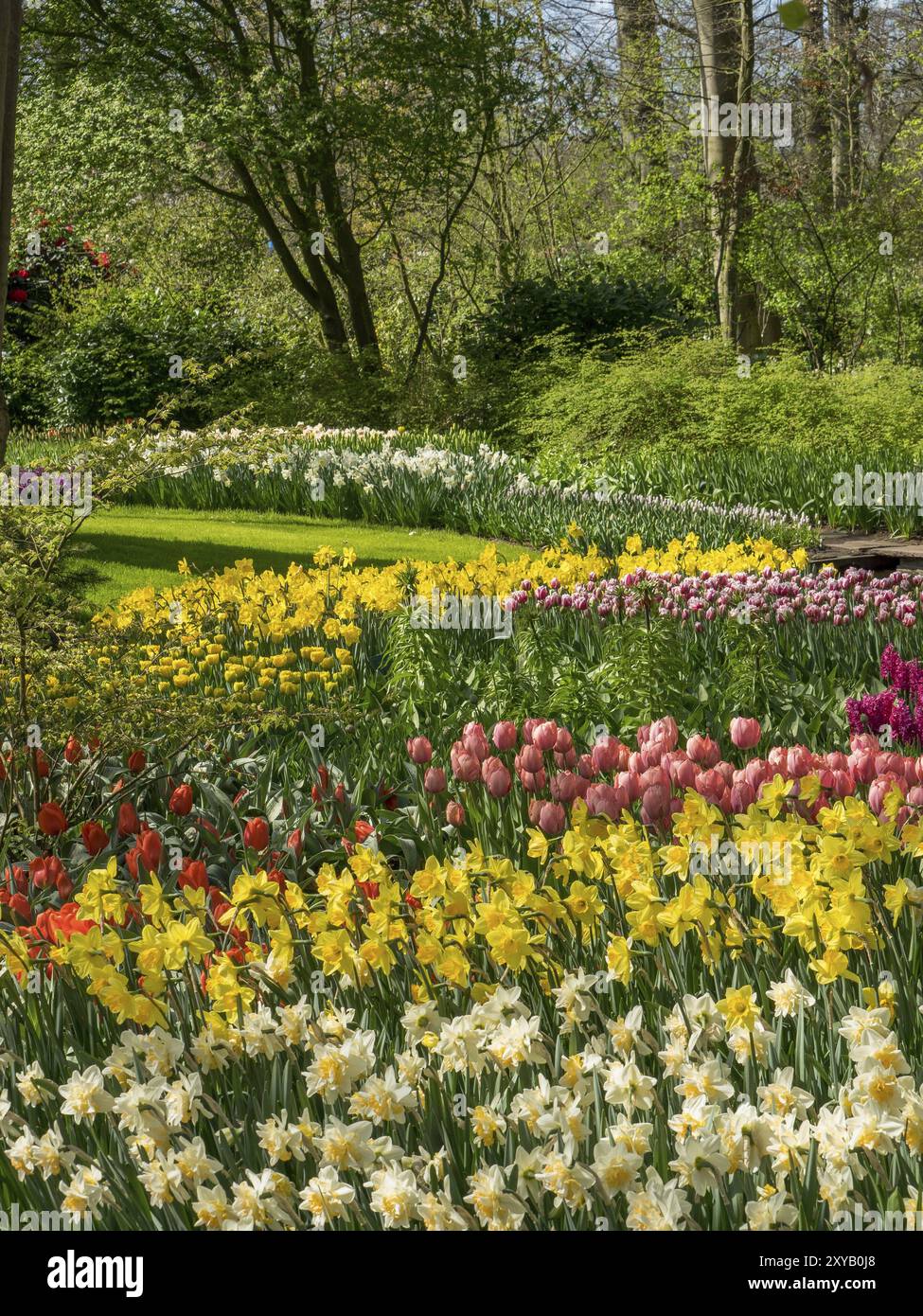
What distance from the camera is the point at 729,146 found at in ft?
53.3

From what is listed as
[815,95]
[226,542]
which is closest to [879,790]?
[226,542]

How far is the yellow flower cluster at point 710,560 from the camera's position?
616 cm

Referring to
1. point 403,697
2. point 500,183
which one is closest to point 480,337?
point 500,183

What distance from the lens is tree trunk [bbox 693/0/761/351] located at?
15562 millimetres

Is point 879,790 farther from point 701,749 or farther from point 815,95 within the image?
point 815,95

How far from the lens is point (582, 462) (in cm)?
1214

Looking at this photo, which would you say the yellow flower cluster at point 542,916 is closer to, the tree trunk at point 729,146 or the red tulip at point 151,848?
the red tulip at point 151,848

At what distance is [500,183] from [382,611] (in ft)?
51.3

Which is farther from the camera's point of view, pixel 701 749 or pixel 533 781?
pixel 533 781

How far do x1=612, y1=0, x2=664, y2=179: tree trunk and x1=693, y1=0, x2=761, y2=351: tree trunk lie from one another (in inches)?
52.9

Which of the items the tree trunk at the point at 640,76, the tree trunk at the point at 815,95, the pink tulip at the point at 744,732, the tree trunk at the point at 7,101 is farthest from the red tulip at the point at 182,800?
the tree trunk at the point at 815,95

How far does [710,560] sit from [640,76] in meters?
15.5

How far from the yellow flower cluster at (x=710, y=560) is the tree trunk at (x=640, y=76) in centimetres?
1262

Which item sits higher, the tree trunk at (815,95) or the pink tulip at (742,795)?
the tree trunk at (815,95)
